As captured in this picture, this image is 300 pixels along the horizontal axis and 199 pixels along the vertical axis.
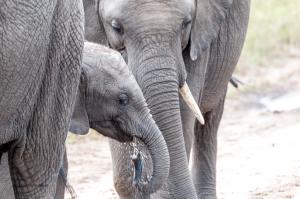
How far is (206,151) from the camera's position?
291 inches

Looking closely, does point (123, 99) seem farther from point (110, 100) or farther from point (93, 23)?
point (93, 23)

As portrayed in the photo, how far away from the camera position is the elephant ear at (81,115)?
563cm

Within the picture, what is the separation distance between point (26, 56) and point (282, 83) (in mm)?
7731

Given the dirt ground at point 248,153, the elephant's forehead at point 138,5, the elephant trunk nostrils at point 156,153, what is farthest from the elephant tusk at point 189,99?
the dirt ground at point 248,153

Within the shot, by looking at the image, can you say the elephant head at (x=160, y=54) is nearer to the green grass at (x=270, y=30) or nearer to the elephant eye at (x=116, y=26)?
the elephant eye at (x=116, y=26)

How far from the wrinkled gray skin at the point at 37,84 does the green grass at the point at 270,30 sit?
8.16m

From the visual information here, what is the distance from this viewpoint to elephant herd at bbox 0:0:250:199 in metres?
4.15

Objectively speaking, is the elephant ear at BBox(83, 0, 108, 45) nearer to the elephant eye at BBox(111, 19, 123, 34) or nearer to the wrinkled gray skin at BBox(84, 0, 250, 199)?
the wrinkled gray skin at BBox(84, 0, 250, 199)

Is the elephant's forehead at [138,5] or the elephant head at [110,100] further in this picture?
the elephant's forehead at [138,5]

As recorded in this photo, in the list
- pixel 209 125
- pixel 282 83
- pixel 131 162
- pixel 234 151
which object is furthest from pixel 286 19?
pixel 131 162

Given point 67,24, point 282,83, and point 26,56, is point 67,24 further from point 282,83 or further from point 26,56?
point 282,83

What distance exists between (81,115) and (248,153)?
3.16 meters

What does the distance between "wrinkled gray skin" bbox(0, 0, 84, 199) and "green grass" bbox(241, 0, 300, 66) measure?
816 centimetres

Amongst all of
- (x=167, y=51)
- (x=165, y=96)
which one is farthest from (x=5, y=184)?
(x=167, y=51)
